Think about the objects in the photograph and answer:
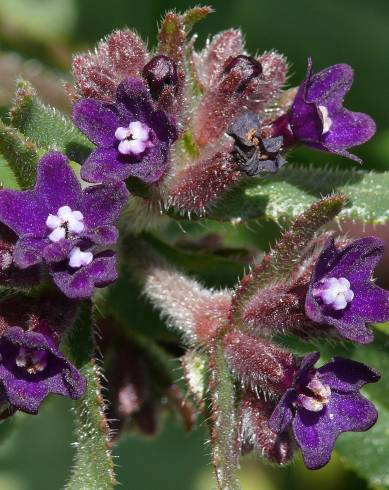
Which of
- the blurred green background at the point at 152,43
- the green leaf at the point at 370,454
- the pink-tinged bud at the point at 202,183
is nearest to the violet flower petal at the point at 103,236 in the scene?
the pink-tinged bud at the point at 202,183

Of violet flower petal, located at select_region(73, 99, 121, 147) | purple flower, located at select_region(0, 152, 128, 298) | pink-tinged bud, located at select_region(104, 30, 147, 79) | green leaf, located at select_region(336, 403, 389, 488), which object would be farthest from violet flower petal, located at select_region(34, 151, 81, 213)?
green leaf, located at select_region(336, 403, 389, 488)

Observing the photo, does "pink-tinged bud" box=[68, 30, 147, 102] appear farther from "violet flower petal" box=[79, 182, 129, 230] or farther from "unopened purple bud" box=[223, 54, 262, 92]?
"violet flower petal" box=[79, 182, 129, 230]

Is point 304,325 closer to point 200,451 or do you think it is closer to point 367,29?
point 367,29

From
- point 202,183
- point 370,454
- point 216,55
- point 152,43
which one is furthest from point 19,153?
point 152,43

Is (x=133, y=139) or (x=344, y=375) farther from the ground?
(x=133, y=139)

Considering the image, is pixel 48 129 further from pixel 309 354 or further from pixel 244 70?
pixel 309 354

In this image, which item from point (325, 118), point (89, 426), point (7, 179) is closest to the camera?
point (89, 426)

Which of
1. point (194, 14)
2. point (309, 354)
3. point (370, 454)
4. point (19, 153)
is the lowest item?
point (370, 454)
